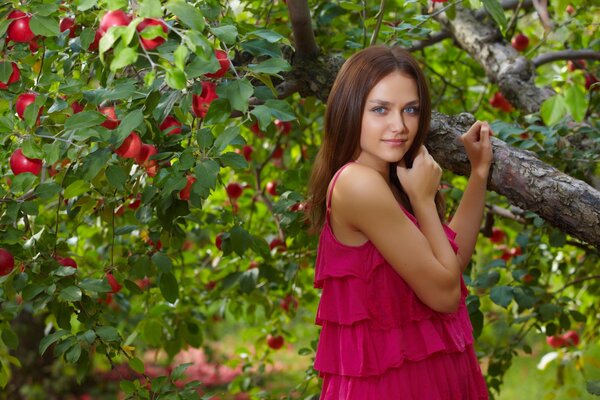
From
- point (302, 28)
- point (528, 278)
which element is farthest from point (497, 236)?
point (302, 28)

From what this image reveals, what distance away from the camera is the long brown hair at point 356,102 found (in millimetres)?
1763

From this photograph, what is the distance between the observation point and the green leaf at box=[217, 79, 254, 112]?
159 cm

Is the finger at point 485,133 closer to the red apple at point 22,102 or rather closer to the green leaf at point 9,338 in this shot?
the red apple at point 22,102

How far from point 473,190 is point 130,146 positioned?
0.72m

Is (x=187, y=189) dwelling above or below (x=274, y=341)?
above

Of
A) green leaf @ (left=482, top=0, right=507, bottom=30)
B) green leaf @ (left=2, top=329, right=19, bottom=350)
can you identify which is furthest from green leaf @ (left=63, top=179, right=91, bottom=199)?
green leaf @ (left=482, top=0, right=507, bottom=30)

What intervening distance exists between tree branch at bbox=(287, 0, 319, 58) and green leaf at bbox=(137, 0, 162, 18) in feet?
2.78

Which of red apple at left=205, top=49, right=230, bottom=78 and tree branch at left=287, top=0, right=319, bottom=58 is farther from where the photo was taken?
tree branch at left=287, top=0, right=319, bottom=58

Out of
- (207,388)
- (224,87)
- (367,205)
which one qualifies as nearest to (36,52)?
(224,87)

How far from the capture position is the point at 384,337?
1721 mm

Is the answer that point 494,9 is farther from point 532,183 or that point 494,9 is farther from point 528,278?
point 528,278

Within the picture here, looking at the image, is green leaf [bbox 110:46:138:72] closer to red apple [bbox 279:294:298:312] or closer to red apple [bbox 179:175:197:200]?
red apple [bbox 179:175:197:200]

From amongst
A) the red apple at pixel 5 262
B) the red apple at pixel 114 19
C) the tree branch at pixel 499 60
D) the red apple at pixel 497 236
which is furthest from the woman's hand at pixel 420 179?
the red apple at pixel 497 236

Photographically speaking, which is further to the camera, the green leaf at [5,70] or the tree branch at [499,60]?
the tree branch at [499,60]
